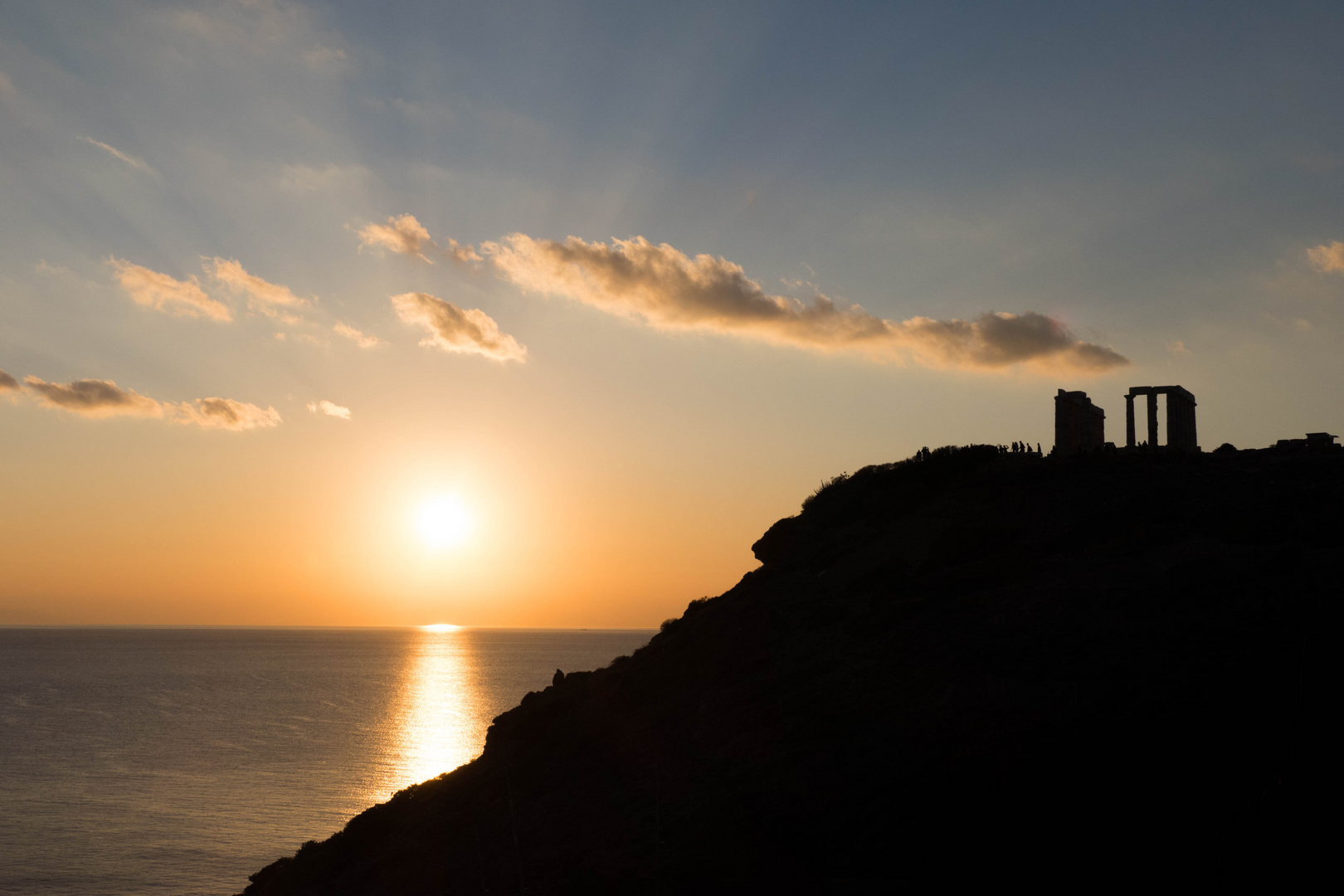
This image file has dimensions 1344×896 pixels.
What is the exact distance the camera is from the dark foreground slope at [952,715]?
57.6 feet

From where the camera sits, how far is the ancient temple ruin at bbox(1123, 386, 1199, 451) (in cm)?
4722

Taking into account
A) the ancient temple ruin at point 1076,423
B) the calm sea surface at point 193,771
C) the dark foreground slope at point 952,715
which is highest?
the ancient temple ruin at point 1076,423

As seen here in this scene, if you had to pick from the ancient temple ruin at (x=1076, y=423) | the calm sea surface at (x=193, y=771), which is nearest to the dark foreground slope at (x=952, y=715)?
the ancient temple ruin at (x=1076, y=423)

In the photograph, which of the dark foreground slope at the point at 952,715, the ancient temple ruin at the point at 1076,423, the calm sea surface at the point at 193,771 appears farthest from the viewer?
the calm sea surface at the point at 193,771

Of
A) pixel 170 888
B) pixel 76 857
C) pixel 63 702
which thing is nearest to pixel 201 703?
pixel 63 702

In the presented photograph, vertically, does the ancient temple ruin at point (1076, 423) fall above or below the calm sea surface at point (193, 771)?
above

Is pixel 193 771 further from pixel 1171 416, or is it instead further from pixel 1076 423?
pixel 1171 416

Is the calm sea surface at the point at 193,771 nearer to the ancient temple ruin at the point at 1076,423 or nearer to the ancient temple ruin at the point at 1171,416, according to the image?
the ancient temple ruin at the point at 1076,423

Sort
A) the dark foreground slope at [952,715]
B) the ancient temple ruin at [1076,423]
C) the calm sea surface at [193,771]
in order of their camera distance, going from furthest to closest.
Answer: the calm sea surface at [193,771]
the ancient temple ruin at [1076,423]
the dark foreground slope at [952,715]

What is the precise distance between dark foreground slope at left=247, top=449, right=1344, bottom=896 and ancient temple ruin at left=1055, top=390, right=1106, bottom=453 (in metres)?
2.98

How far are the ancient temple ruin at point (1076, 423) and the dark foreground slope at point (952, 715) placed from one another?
2.98 meters

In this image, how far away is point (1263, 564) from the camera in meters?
27.2

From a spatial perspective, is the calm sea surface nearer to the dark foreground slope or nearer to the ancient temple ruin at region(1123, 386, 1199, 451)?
the dark foreground slope

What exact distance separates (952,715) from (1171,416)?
3277 cm
